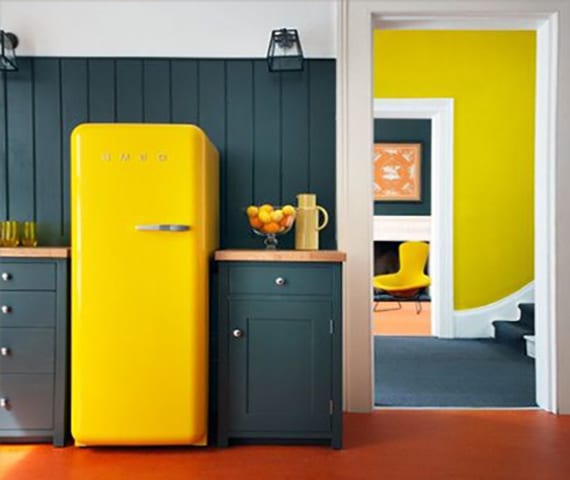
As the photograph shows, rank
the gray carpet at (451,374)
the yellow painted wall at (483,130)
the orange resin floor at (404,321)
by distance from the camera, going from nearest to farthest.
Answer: the gray carpet at (451,374) → the yellow painted wall at (483,130) → the orange resin floor at (404,321)

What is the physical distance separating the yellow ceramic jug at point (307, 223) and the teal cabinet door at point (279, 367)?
0.45 m

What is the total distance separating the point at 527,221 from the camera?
5.09m

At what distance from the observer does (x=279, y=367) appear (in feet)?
8.08

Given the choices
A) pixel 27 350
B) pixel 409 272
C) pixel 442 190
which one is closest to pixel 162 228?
pixel 27 350

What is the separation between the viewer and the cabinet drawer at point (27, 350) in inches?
97.9

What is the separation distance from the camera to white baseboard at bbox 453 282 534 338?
200 inches

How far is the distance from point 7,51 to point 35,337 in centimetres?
154

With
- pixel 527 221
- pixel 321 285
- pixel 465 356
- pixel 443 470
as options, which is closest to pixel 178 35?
pixel 321 285

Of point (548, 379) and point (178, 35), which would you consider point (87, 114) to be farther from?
point (548, 379)

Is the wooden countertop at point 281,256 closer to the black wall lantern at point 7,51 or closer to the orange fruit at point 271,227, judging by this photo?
the orange fruit at point 271,227

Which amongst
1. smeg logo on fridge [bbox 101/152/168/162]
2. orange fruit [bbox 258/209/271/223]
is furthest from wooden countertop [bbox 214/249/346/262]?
smeg logo on fridge [bbox 101/152/168/162]

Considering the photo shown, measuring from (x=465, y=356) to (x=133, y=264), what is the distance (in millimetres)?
3004

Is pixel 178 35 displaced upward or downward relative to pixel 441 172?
upward

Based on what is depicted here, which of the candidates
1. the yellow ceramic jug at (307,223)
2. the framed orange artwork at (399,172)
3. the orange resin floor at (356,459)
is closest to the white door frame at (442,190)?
the orange resin floor at (356,459)
